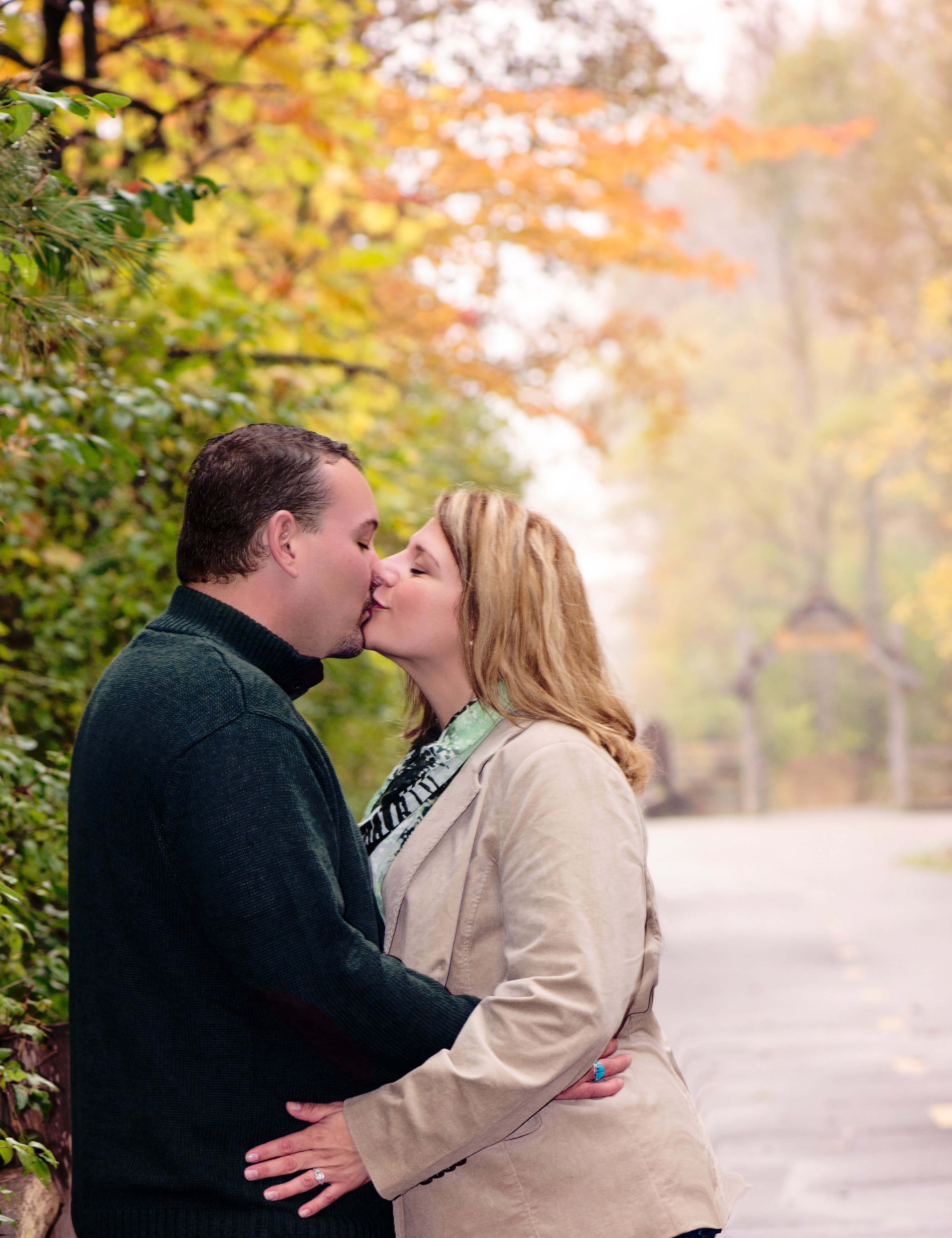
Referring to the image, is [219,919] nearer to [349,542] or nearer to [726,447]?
[349,542]

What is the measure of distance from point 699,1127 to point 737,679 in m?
25.2

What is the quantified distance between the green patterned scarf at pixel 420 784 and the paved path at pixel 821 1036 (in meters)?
3.20

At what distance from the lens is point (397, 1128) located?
1996 mm

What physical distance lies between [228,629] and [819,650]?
87.4 feet

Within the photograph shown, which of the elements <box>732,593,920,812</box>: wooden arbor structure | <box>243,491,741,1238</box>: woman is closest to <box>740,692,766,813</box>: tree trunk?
<box>732,593,920,812</box>: wooden arbor structure

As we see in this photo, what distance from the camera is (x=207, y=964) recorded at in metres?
1.92

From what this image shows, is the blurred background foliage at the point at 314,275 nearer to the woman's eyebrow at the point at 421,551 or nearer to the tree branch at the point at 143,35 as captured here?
the tree branch at the point at 143,35

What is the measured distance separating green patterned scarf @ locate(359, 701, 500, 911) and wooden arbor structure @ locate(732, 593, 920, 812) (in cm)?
2412

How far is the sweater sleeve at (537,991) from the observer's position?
200 centimetres

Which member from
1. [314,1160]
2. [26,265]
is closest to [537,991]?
[314,1160]

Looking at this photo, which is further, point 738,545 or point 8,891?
point 738,545

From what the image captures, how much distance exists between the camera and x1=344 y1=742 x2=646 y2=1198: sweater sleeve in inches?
78.7

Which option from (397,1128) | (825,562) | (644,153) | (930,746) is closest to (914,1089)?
(397,1128)

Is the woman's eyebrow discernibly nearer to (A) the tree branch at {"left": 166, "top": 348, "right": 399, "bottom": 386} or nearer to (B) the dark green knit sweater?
(B) the dark green knit sweater
